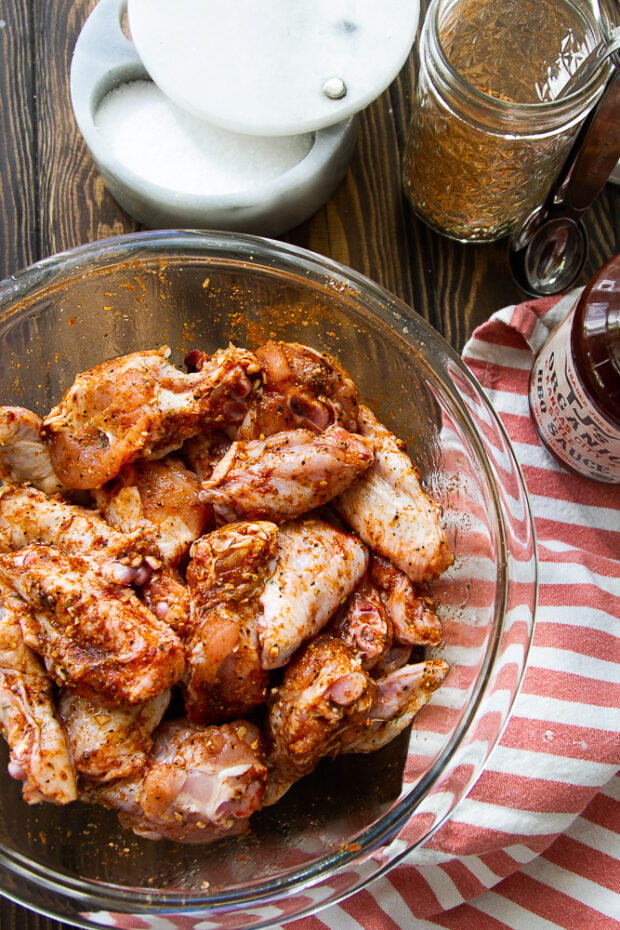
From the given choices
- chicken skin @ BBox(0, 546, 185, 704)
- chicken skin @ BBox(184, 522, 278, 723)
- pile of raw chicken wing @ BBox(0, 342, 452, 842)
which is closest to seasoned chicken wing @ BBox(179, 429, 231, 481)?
pile of raw chicken wing @ BBox(0, 342, 452, 842)

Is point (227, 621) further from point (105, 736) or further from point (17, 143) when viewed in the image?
point (17, 143)

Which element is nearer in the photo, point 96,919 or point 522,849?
point 96,919

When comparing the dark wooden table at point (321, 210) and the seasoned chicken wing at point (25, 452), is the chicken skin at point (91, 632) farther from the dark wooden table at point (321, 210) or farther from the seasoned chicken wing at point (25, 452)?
the dark wooden table at point (321, 210)

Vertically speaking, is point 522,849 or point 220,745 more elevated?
point 220,745

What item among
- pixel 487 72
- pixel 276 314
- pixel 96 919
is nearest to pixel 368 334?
pixel 276 314

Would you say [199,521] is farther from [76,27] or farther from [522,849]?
[76,27]

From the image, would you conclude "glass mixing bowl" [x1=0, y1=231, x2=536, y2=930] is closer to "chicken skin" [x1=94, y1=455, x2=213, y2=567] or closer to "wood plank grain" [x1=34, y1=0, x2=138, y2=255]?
"chicken skin" [x1=94, y1=455, x2=213, y2=567]
